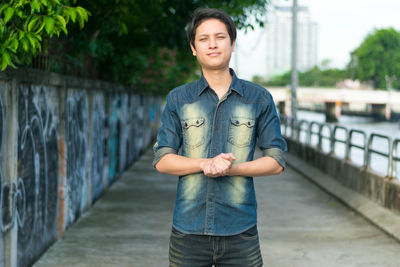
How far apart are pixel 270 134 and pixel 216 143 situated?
0.25m

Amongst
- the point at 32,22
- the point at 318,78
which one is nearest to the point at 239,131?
the point at 32,22

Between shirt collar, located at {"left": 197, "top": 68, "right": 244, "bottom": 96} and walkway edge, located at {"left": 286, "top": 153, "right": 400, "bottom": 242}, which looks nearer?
shirt collar, located at {"left": 197, "top": 68, "right": 244, "bottom": 96}

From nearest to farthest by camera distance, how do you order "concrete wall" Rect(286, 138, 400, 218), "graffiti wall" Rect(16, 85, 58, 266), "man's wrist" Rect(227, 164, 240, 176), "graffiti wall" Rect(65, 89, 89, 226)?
"man's wrist" Rect(227, 164, 240, 176) → "graffiti wall" Rect(16, 85, 58, 266) → "graffiti wall" Rect(65, 89, 89, 226) → "concrete wall" Rect(286, 138, 400, 218)

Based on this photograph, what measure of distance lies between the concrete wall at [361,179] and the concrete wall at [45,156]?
430 cm

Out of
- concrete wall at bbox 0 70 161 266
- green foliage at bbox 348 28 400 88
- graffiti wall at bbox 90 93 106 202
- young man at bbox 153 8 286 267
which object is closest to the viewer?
young man at bbox 153 8 286 267

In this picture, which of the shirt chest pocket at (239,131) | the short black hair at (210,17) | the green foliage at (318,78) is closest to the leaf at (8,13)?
the short black hair at (210,17)

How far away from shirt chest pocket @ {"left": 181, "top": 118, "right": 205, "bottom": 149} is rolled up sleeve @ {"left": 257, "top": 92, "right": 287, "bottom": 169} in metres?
0.27

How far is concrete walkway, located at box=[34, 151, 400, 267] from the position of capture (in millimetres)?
6668

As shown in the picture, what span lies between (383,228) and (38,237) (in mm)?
4317

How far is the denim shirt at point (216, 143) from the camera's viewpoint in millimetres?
2812

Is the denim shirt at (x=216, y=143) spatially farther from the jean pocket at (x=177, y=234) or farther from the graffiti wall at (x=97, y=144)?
the graffiti wall at (x=97, y=144)

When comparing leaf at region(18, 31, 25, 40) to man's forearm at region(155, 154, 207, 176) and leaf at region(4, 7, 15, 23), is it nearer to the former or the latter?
leaf at region(4, 7, 15, 23)

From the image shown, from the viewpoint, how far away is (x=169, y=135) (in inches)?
112

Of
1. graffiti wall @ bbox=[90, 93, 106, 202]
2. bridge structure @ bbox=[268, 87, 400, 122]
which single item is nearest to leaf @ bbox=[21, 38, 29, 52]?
graffiti wall @ bbox=[90, 93, 106, 202]
